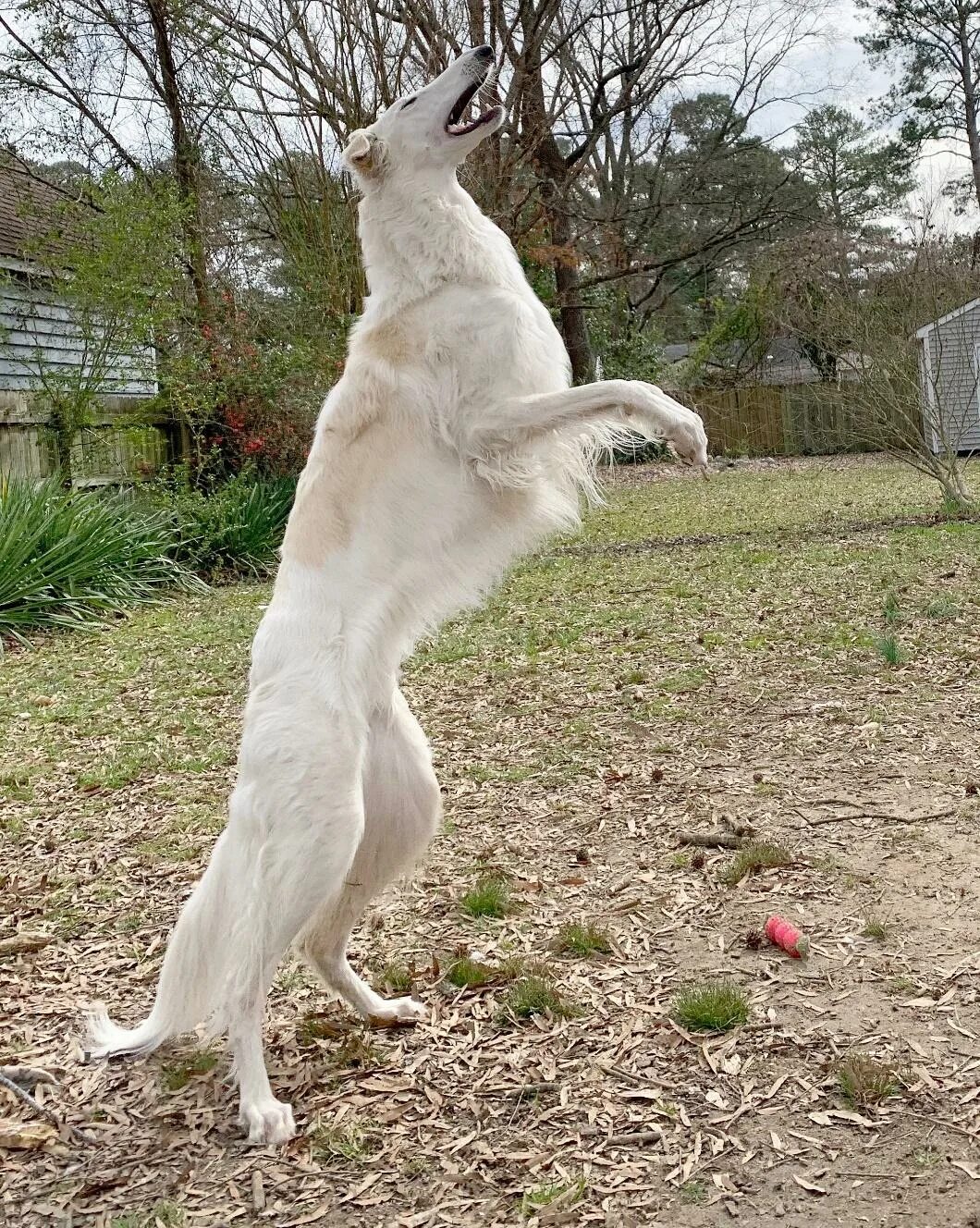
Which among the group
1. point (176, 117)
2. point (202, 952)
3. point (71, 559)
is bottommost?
point (202, 952)

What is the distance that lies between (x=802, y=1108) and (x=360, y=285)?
1292cm

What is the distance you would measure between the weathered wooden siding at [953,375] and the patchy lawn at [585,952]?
5.02m

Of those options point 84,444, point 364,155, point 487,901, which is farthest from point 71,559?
point 364,155

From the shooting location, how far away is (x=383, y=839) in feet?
9.73

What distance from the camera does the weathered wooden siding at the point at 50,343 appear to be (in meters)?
12.1

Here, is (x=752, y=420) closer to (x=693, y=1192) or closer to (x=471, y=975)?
(x=471, y=975)

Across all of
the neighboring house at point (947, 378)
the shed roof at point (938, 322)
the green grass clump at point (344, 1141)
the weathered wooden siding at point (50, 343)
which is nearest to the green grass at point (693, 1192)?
the green grass clump at point (344, 1141)

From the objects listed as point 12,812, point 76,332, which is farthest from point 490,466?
point 76,332

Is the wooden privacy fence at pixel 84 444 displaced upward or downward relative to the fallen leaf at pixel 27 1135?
upward

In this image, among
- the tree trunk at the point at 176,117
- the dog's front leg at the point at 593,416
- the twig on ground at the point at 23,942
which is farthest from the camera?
the tree trunk at the point at 176,117

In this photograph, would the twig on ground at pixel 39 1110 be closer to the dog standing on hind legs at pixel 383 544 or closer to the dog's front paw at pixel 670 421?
the dog standing on hind legs at pixel 383 544

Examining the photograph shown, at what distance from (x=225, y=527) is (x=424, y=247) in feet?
30.3

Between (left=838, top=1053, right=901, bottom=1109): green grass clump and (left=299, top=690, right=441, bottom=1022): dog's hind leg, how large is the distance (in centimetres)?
117

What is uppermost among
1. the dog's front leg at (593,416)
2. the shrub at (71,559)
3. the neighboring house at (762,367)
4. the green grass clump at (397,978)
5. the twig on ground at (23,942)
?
the neighboring house at (762,367)
